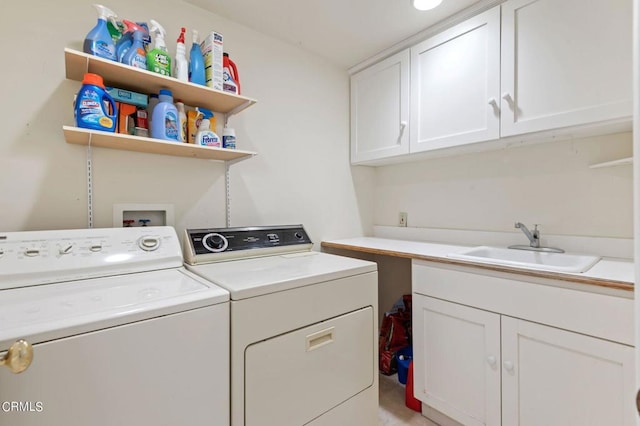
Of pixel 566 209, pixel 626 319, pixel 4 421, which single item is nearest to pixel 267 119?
pixel 4 421

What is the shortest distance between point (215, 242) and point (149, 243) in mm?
291

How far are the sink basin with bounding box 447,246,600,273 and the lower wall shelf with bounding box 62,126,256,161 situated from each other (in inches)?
52.6

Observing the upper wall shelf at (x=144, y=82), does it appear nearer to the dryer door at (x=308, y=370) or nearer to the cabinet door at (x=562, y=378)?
the dryer door at (x=308, y=370)

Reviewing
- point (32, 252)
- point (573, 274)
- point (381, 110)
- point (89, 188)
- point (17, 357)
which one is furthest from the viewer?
point (381, 110)

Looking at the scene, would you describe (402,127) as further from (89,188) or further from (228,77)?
(89,188)

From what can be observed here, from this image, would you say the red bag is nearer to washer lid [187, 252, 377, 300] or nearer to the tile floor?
the tile floor

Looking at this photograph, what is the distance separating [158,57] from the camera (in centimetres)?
130

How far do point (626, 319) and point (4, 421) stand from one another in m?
1.81

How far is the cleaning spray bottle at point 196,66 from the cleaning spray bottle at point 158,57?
105mm

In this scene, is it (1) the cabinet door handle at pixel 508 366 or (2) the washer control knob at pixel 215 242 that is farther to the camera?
(2) the washer control knob at pixel 215 242

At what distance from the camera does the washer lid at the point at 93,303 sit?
2.26 ft

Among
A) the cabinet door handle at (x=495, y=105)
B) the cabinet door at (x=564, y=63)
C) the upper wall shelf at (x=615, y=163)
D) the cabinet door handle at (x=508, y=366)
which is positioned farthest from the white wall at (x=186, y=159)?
the upper wall shelf at (x=615, y=163)

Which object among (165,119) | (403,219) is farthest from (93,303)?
(403,219)

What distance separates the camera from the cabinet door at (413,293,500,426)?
4.55 ft
